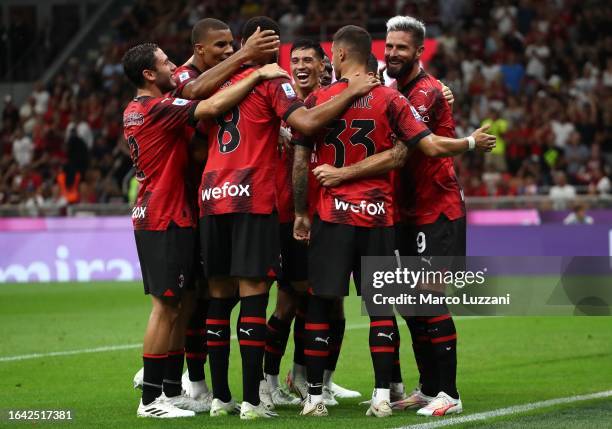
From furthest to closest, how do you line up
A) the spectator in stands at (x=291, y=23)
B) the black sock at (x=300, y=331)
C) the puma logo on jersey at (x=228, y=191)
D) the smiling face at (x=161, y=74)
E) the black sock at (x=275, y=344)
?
1. the spectator in stands at (x=291, y=23)
2. the black sock at (x=300, y=331)
3. the black sock at (x=275, y=344)
4. the smiling face at (x=161, y=74)
5. the puma logo on jersey at (x=228, y=191)

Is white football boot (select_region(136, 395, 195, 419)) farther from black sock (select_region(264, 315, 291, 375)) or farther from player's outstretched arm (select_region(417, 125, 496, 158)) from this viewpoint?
player's outstretched arm (select_region(417, 125, 496, 158))

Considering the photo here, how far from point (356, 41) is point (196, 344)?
254cm

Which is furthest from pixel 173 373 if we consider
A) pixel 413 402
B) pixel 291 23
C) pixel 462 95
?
pixel 291 23

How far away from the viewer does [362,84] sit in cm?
765

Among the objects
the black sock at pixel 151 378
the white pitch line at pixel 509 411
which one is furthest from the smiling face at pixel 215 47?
the white pitch line at pixel 509 411

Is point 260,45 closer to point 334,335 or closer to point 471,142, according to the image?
point 471,142

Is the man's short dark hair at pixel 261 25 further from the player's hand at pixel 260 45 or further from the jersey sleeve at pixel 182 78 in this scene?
the jersey sleeve at pixel 182 78

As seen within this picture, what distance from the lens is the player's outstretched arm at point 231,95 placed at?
7688mm

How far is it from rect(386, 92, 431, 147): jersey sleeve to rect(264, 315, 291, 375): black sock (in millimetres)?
1978

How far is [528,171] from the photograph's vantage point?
885 inches

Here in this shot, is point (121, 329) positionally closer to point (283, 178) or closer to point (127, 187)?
point (283, 178)

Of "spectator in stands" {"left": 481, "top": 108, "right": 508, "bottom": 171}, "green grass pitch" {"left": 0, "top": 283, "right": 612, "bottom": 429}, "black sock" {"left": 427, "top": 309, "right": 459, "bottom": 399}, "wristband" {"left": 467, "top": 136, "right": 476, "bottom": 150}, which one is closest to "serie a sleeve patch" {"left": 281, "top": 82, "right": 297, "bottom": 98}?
"wristband" {"left": 467, "top": 136, "right": 476, "bottom": 150}

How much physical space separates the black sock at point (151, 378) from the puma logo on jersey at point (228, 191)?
1.14 meters

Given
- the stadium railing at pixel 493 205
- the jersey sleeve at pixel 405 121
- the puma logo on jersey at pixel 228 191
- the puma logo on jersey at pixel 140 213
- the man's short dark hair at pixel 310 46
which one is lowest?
the stadium railing at pixel 493 205
